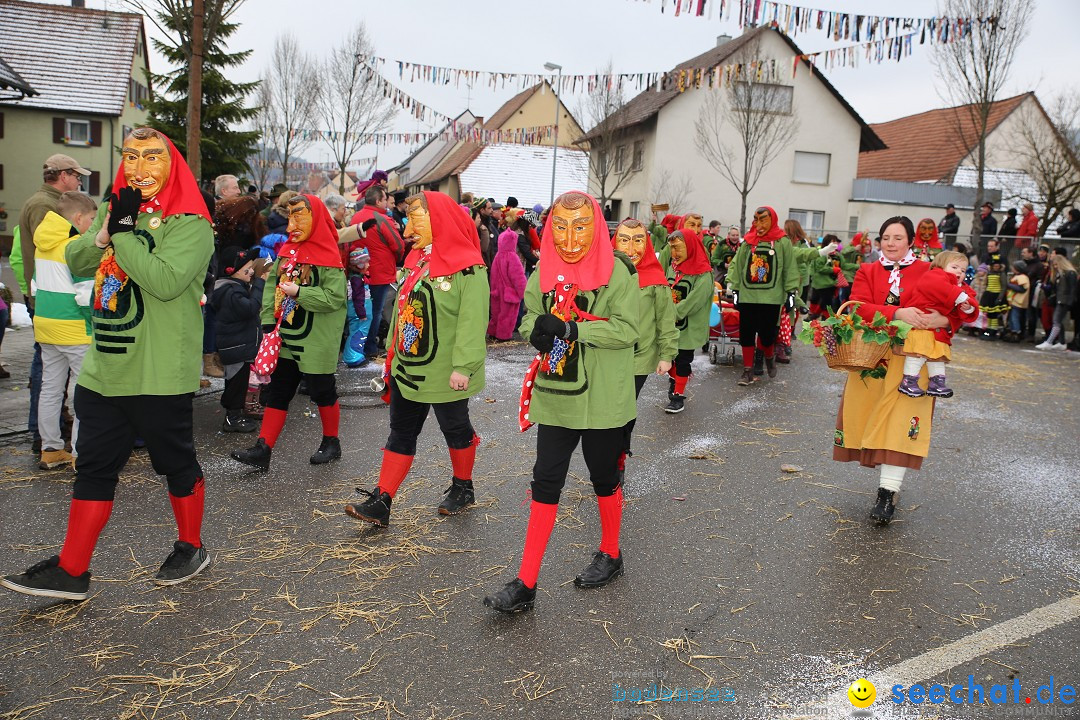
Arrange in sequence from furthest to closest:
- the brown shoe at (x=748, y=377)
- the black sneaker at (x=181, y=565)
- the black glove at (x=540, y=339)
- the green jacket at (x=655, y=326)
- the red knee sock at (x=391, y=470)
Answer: the brown shoe at (x=748, y=377) < the green jacket at (x=655, y=326) < the red knee sock at (x=391, y=470) < the black sneaker at (x=181, y=565) < the black glove at (x=540, y=339)

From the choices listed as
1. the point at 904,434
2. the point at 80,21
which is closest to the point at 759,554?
the point at 904,434

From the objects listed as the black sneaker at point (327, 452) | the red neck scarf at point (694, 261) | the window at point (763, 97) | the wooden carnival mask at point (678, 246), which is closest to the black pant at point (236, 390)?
the black sneaker at point (327, 452)

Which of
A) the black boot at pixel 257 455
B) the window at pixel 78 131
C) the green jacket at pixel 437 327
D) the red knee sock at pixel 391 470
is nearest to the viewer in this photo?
→ the green jacket at pixel 437 327

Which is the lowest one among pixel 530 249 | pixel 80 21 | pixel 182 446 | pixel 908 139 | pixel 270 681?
pixel 270 681

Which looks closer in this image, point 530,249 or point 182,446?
point 182,446

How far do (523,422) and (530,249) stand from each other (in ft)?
27.9

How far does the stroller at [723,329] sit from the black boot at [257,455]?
747cm

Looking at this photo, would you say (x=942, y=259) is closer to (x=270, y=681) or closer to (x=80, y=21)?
(x=270, y=681)

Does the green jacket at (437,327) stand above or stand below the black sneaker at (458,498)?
above

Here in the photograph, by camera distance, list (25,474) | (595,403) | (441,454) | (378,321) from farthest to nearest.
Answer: (378,321) < (441,454) < (25,474) < (595,403)

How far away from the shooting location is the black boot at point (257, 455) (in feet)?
18.5

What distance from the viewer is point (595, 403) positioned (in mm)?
3906

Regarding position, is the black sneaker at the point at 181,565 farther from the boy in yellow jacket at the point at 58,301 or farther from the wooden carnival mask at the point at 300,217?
the wooden carnival mask at the point at 300,217

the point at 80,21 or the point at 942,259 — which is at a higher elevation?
the point at 80,21
